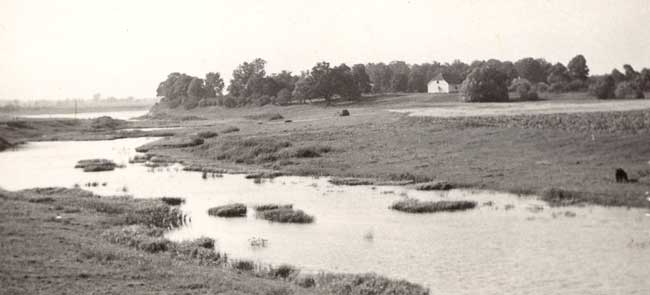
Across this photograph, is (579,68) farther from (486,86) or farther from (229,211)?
(229,211)

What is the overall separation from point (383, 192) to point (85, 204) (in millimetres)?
19553

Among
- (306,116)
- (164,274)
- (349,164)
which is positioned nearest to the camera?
(164,274)

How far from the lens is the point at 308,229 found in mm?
33500

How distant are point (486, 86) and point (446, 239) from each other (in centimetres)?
8833

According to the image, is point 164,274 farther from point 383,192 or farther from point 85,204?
point 383,192

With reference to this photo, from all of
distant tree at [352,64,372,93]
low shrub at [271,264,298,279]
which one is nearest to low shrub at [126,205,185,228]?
low shrub at [271,264,298,279]

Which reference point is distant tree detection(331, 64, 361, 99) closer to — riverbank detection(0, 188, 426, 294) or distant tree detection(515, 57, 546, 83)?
distant tree detection(515, 57, 546, 83)

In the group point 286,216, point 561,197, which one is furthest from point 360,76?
point 286,216

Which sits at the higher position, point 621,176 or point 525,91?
point 525,91

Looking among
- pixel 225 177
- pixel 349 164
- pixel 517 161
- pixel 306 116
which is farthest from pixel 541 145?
pixel 306 116

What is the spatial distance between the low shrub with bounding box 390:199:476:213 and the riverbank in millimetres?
13124

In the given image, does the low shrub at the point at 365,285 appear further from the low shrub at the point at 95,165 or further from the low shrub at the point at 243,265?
the low shrub at the point at 95,165

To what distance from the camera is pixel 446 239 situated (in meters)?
30.1

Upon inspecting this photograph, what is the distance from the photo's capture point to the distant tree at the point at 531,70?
183 metres
